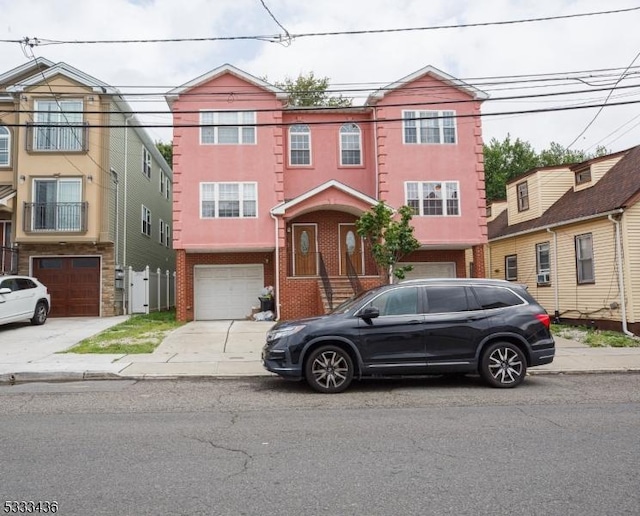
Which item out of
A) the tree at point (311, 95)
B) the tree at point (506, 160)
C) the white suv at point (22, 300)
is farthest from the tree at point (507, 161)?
the white suv at point (22, 300)

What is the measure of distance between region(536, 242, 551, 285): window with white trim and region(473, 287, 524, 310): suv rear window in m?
11.5

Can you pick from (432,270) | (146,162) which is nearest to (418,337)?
(432,270)

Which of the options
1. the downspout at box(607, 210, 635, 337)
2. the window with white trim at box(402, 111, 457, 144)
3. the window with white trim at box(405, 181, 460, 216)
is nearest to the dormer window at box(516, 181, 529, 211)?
the window with white trim at box(405, 181, 460, 216)

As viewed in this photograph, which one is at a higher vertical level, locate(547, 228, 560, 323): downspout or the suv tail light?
locate(547, 228, 560, 323): downspout

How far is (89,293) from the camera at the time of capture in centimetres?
2136

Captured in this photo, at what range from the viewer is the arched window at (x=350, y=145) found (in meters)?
21.6

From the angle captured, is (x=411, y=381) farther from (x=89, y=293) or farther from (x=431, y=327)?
(x=89, y=293)

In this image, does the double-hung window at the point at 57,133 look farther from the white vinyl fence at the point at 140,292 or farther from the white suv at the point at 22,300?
the white suv at the point at 22,300

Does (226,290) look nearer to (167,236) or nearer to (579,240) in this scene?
(167,236)

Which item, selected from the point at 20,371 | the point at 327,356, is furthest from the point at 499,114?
the point at 20,371

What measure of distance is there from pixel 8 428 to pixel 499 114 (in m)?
12.2

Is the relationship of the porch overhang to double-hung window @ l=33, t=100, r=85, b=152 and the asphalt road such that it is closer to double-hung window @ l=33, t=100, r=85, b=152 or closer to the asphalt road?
double-hung window @ l=33, t=100, r=85, b=152

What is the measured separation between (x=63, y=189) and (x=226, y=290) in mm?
7145

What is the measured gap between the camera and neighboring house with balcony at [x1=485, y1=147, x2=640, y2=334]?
620 inches
